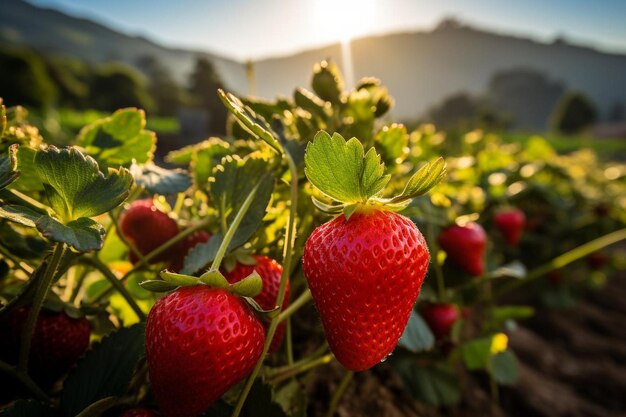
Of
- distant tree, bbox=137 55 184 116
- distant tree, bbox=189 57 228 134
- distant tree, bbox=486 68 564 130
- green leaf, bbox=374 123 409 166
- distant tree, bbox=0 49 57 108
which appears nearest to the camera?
green leaf, bbox=374 123 409 166

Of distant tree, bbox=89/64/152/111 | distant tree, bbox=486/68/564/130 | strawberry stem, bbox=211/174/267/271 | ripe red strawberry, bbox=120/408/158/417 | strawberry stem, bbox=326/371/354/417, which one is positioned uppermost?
strawberry stem, bbox=211/174/267/271

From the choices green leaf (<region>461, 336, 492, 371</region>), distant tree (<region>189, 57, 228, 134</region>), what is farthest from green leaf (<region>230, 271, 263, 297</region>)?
distant tree (<region>189, 57, 228, 134</region>)

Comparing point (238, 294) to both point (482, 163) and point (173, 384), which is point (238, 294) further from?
point (482, 163)

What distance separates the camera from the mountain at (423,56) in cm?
5962

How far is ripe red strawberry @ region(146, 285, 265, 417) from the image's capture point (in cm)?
36

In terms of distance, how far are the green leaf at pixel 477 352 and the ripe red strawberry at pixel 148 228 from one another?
25.4 inches

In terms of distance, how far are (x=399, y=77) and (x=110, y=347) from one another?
68439 millimetres

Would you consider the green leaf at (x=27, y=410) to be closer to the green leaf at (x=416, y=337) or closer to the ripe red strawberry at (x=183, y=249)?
the ripe red strawberry at (x=183, y=249)

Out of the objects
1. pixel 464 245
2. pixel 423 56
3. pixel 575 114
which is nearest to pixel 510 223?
pixel 464 245

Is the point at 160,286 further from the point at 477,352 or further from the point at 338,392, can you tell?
the point at 477,352

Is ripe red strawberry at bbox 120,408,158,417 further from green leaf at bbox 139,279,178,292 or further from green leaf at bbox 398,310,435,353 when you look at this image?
green leaf at bbox 398,310,435,353

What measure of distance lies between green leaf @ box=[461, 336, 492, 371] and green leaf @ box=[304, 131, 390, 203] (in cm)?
66

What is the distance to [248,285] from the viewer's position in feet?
1.23

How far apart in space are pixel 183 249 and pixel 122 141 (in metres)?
0.15
